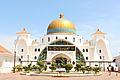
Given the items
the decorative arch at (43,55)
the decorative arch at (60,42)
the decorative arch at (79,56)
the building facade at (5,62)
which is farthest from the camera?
the decorative arch at (60,42)

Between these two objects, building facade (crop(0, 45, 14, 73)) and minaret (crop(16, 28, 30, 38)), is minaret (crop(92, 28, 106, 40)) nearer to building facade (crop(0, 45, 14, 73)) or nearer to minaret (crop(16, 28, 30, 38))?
minaret (crop(16, 28, 30, 38))

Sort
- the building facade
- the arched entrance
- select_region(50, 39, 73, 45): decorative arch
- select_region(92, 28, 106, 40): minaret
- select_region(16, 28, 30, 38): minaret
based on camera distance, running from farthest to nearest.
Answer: select_region(16, 28, 30, 38): minaret, select_region(92, 28, 106, 40): minaret, select_region(50, 39, 73, 45): decorative arch, the arched entrance, the building facade

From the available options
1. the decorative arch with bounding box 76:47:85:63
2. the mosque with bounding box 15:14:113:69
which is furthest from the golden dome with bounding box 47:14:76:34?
the decorative arch with bounding box 76:47:85:63

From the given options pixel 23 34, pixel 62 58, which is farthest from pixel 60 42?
pixel 23 34

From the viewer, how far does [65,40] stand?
54.9m

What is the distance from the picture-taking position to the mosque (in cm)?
5400

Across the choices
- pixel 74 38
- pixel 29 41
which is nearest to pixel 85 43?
pixel 74 38

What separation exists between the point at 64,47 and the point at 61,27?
5.75 meters

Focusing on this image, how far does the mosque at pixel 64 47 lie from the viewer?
54.0m

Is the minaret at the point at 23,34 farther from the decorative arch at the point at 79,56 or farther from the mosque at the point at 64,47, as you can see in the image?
the decorative arch at the point at 79,56

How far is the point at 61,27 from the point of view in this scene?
57.7 meters

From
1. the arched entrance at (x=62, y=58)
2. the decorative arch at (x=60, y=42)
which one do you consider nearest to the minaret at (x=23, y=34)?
the decorative arch at (x=60, y=42)

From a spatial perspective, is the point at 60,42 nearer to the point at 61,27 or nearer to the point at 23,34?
the point at 61,27

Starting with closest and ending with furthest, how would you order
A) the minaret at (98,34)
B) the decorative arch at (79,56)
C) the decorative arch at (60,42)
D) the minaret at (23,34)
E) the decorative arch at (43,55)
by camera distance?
the decorative arch at (79,56)
the decorative arch at (43,55)
the decorative arch at (60,42)
the minaret at (98,34)
the minaret at (23,34)
